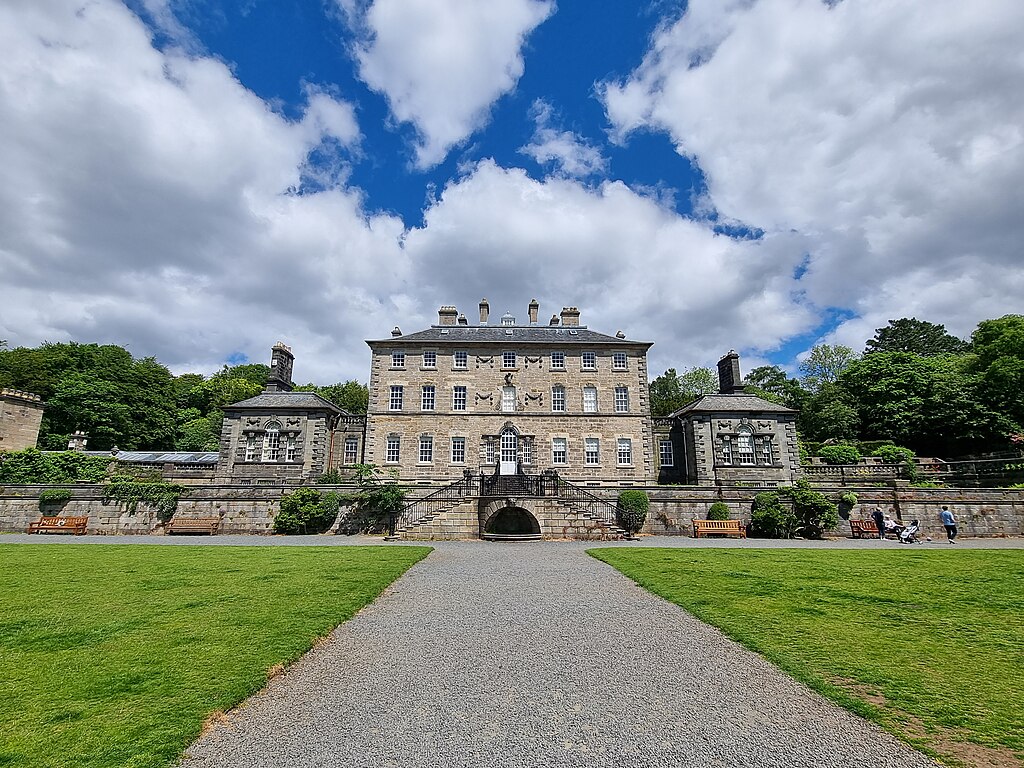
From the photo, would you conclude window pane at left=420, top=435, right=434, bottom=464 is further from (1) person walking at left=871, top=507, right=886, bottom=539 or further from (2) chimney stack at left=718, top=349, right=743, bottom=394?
(1) person walking at left=871, top=507, right=886, bottom=539

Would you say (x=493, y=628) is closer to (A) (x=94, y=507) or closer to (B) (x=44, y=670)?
(B) (x=44, y=670)

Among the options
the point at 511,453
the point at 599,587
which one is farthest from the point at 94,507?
the point at 599,587

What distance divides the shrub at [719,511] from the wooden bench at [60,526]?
29031mm

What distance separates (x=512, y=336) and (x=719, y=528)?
2098 centimetres

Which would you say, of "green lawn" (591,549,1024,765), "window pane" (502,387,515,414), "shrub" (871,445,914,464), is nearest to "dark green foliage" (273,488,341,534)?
"window pane" (502,387,515,414)

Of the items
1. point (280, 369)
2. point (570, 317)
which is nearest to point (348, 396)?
point (280, 369)

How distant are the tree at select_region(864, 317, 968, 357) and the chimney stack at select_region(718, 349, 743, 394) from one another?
112 ft

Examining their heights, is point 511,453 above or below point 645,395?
below

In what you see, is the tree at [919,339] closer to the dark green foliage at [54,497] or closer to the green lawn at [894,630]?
the green lawn at [894,630]

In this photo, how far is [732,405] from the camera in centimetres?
3631

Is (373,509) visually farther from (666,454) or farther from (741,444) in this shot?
(741,444)

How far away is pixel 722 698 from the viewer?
4988mm

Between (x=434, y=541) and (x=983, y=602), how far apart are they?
17.2 m

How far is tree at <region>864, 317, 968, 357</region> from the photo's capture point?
206 feet
